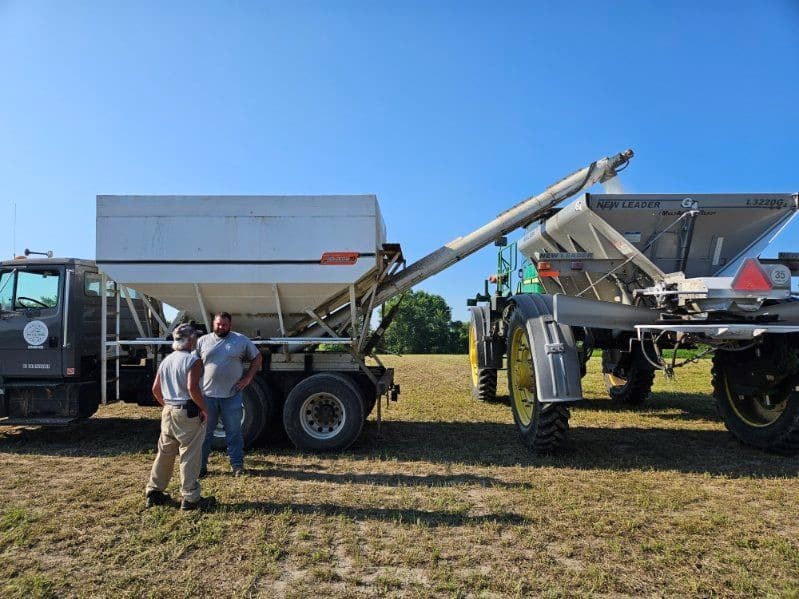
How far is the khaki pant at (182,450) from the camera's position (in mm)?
4441

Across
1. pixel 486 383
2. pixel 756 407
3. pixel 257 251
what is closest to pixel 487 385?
pixel 486 383

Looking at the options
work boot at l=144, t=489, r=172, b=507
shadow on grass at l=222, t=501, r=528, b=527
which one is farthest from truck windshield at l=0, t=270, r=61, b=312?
shadow on grass at l=222, t=501, r=528, b=527

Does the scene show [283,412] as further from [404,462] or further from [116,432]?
[116,432]

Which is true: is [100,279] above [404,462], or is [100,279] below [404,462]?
above

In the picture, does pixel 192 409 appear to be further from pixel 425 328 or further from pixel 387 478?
pixel 425 328

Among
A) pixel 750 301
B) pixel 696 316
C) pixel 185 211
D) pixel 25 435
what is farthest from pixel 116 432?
pixel 750 301

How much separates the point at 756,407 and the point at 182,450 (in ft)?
22.4

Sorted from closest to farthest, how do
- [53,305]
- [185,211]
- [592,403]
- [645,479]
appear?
[645,479] → [185,211] → [53,305] → [592,403]

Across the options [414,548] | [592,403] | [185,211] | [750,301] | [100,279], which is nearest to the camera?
[414,548]

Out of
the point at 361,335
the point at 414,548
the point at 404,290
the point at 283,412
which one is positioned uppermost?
the point at 404,290

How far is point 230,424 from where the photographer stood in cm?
557

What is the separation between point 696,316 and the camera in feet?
19.4

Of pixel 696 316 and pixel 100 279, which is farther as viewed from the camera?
pixel 100 279

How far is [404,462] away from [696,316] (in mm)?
3606
